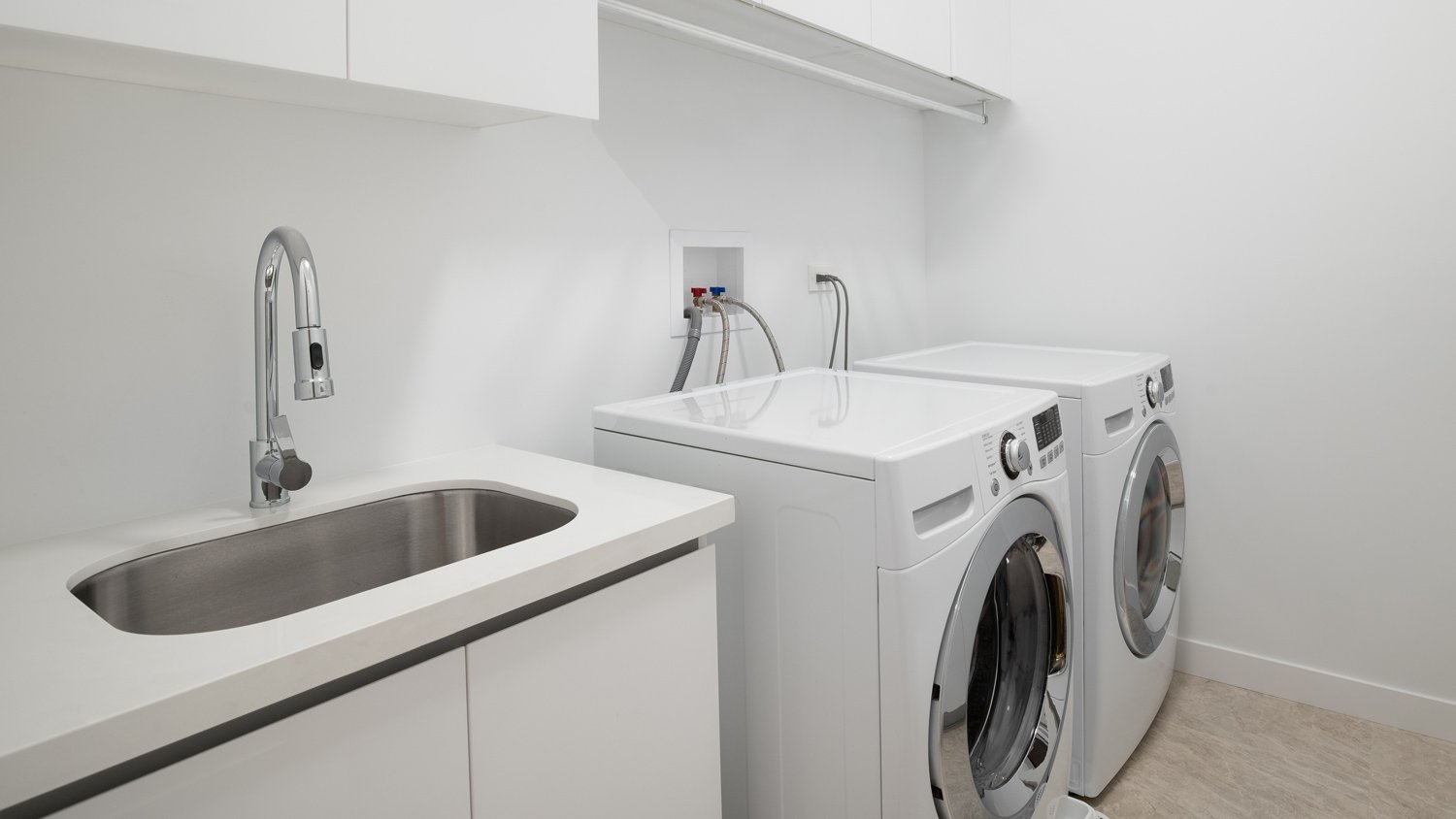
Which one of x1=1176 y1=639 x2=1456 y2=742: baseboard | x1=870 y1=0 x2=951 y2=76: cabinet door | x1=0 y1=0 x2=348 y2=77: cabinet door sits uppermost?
x1=870 y1=0 x2=951 y2=76: cabinet door

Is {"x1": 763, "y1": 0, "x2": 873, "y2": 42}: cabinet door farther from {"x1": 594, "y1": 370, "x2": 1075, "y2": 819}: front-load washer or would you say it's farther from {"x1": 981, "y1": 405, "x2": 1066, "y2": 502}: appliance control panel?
{"x1": 981, "y1": 405, "x2": 1066, "y2": 502}: appliance control panel

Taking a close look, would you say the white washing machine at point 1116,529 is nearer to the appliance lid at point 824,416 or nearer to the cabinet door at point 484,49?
the appliance lid at point 824,416

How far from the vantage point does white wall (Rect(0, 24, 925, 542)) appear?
1.03m

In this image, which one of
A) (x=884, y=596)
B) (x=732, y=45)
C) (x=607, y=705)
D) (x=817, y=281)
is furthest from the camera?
(x=817, y=281)

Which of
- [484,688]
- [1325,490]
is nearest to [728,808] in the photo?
[484,688]

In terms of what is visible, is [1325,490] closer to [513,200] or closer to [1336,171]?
[1336,171]

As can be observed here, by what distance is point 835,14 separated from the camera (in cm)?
166

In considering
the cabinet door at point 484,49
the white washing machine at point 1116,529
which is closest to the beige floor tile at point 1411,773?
the white washing machine at point 1116,529

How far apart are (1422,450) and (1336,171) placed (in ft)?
2.33

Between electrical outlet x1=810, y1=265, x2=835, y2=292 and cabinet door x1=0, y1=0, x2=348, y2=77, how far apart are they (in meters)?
1.48

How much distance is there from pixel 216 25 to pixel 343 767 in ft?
2.50

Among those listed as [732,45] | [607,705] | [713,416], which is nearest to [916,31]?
[732,45]

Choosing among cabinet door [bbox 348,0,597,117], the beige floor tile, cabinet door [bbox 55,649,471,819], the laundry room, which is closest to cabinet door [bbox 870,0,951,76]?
the laundry room

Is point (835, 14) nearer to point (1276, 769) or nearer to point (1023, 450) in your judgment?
point (1023, 450)
